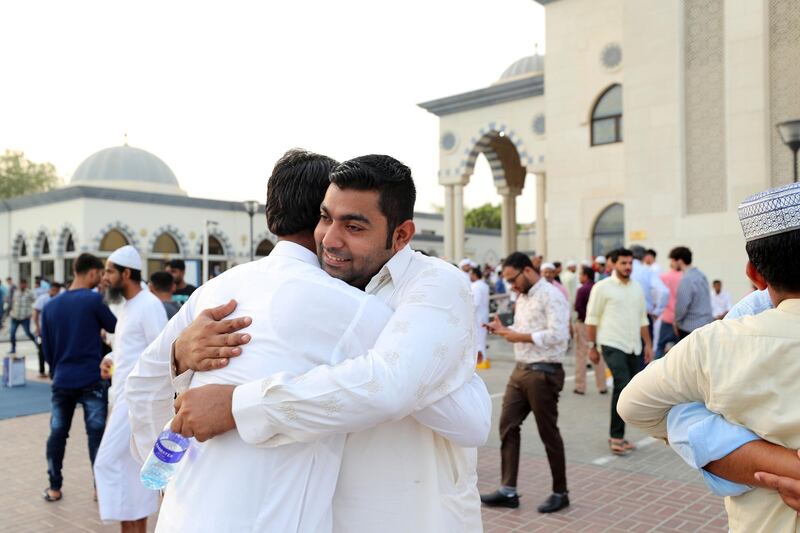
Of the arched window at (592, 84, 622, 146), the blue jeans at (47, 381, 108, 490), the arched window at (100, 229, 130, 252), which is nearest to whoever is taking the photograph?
the blue jeans at (47, 381, 108, 490)

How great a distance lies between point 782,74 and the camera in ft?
41.6

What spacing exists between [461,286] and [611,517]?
3548 mm

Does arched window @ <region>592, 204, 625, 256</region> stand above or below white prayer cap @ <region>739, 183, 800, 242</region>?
above

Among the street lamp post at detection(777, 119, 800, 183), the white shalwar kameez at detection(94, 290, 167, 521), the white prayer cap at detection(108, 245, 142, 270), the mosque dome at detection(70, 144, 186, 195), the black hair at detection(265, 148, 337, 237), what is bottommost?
the white shalwar kameez at detection(94, 290, 167, 521)

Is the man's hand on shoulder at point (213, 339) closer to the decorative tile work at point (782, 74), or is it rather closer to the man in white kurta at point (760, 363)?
the man in white kurta at point (760, 363)

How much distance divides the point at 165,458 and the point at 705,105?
47.6 ft

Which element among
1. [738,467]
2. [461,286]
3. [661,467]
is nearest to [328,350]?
[461,286]

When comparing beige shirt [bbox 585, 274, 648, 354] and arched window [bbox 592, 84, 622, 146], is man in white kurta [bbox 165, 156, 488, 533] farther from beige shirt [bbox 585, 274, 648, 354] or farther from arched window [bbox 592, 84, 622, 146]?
arched window [bbox 592, 84, 622, 146]

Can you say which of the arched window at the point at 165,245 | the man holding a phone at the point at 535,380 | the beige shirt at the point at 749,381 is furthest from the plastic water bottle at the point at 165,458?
the arched window at the point at 165,245

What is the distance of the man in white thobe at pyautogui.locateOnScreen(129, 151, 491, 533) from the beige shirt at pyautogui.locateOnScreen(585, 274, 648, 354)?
500cm

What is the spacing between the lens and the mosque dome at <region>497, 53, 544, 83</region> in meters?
28.8

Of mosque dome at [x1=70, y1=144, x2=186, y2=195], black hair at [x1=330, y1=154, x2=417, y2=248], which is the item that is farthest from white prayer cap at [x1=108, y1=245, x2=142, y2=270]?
mosque dome at [x1=70, y1=144, x2=186, y2=195]

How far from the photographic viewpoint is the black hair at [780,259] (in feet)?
4.93

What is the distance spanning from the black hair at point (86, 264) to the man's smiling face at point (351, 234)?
4.32 meters
